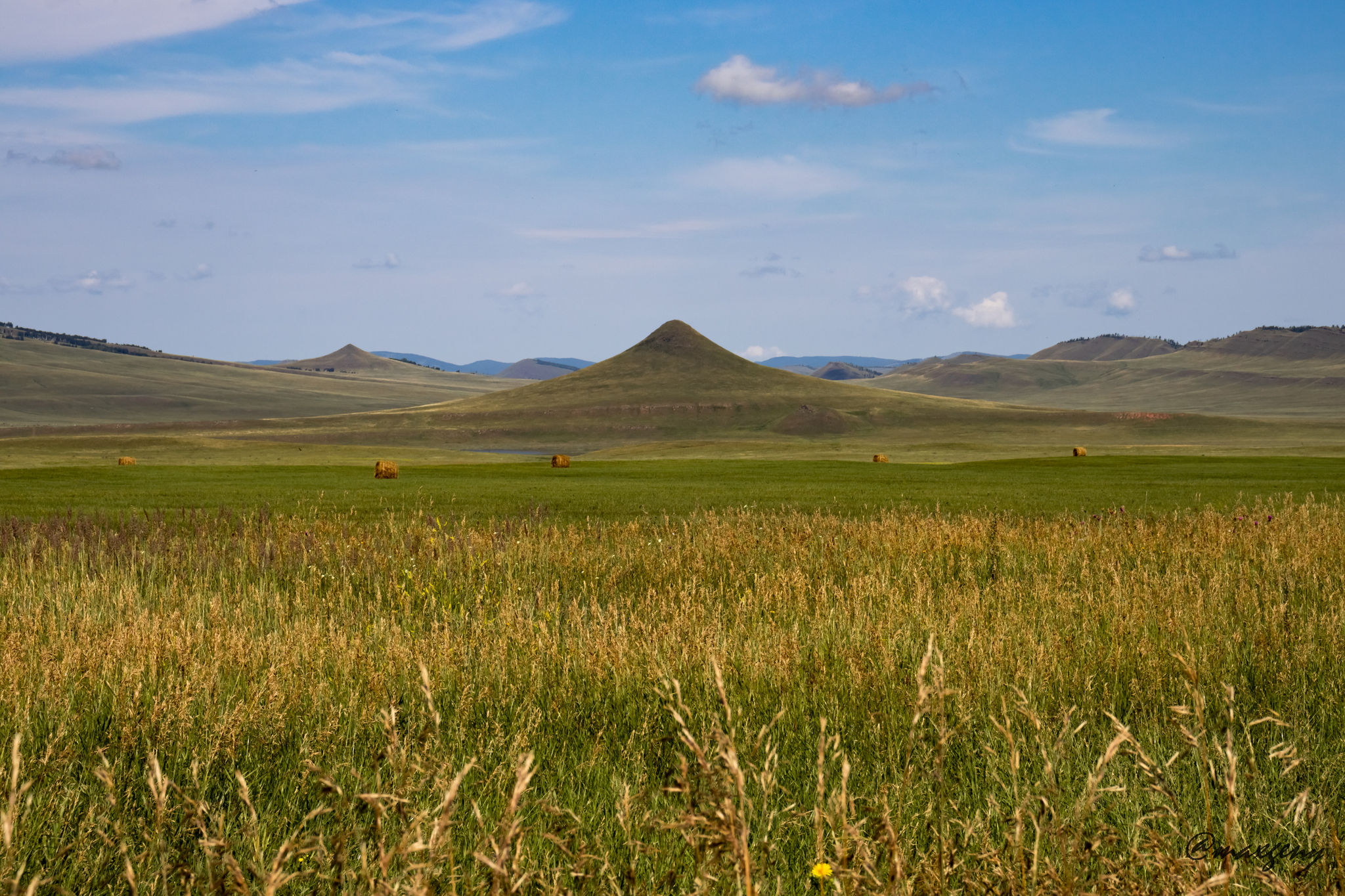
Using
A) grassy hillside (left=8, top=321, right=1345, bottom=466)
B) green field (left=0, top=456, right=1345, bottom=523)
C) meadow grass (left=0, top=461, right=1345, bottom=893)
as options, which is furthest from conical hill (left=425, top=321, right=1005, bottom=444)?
meadow grass (left=0, top=461, right=1345, bottom=893)

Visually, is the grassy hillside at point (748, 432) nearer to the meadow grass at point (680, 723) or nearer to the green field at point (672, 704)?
the green field at point (672, 704)

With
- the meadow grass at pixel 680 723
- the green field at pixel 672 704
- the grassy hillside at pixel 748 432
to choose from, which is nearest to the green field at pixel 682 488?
the green field at pixel 672 704

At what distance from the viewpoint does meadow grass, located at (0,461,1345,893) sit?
286cm

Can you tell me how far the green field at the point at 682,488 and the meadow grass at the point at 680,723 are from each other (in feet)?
26.2

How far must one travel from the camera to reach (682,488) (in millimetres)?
30125

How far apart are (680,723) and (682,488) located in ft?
92.3

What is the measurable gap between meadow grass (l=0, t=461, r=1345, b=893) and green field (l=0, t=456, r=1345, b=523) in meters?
7.99

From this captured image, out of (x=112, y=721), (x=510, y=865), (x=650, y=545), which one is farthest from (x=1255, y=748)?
(x=650, y=545)

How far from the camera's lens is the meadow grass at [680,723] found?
9.38 feet

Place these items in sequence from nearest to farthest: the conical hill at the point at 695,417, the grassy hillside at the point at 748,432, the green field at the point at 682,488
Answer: the green field at the point at 682,488 < the grassy hillside at the point at 748,432 < the conical hill at the point at 695,417

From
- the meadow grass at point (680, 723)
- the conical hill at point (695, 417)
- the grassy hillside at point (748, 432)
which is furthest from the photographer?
the conical hill at point (695, 417)

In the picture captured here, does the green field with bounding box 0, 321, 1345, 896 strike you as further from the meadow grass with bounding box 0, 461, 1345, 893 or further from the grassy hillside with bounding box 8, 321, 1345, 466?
the grassy hillside with bounding box 8, 321, 1345, 466

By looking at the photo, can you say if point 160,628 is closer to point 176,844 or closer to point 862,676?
point 176,844

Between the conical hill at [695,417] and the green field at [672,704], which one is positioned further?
the conical hill at [695,417]
